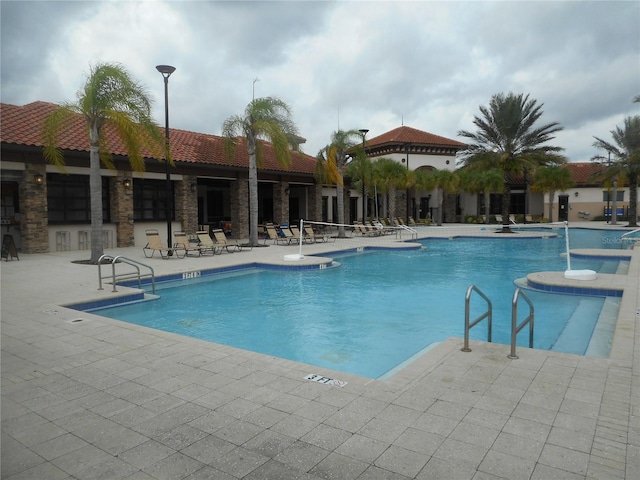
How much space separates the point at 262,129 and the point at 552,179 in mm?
30809

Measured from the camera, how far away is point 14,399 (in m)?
4.26

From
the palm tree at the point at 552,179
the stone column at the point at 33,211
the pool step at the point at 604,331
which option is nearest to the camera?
the pool step at the point at 604,331

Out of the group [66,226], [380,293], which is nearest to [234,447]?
[380,293]

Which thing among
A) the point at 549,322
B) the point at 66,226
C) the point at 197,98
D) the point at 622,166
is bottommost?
the point at 549,322

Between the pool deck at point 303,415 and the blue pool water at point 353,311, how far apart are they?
1.65 metres

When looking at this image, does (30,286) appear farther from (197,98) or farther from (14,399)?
(197,98)

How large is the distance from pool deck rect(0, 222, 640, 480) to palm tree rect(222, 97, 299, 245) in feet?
46.0

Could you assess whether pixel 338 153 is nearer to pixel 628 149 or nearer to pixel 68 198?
pixel 68 198

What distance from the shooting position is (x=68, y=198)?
17.8 m

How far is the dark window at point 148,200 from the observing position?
20344mm

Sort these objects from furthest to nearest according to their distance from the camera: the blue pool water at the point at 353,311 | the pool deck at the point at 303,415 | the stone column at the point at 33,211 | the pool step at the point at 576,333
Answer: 1. the stone column at the point at 33,211
2. the blue pool water at the point at 353,311
3. the pool step at the point at 576,333
4. the pool deck at the point at 303,415

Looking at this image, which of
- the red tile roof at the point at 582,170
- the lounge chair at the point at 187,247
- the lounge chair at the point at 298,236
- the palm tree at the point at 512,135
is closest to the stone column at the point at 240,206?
the lounge chair at the point at 298,236

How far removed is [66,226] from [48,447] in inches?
640

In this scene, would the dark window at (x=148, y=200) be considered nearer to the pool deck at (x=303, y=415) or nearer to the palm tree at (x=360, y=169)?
the palm tree at (x=360, y=169)
